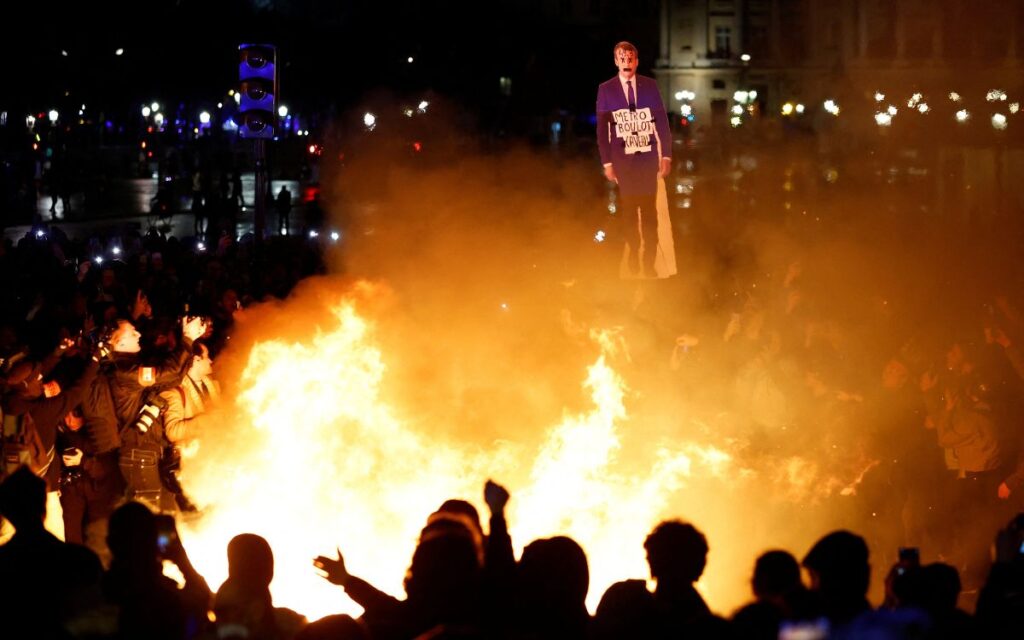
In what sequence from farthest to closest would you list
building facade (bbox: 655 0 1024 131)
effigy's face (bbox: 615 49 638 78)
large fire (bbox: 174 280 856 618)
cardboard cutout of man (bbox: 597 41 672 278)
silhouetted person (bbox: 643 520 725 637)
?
building facade (bbox: 655 0 1024 131)
cardboard cutout of man (bbox: 597 41 672 278)
effigy's face (bbox: 615 49 638 78)
large fire (bbox: 174 280 856 618)
silhouetted person (bbox: 643 520 725 637)

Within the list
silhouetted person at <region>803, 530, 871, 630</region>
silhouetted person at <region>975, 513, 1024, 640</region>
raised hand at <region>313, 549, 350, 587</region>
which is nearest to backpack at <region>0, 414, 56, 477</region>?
raised hand at <region>313, 549, 350, 587</region>

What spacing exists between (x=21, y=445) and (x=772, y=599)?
175 inches

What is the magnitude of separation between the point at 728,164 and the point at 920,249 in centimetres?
551

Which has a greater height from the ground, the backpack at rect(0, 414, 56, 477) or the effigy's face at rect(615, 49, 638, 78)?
the effigy's face at rect(615, 49, 638, 78)

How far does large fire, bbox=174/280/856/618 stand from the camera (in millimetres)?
6785

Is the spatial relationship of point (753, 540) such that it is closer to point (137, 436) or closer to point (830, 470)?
point (830, 470)

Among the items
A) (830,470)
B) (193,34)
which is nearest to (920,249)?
(830,470)

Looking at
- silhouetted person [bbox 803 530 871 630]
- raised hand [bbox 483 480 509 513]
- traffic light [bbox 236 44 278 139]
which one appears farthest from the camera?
traffic light [bbox 236 44 278 139]

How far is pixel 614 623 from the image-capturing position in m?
3.84

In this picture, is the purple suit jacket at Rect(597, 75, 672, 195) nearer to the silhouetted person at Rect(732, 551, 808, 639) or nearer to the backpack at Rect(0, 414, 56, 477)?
the backpack at Rect(0, 414, 56, 477)

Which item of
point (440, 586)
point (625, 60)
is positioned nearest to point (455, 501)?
point (440, 586)

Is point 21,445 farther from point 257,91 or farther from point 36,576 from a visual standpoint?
point 257,91

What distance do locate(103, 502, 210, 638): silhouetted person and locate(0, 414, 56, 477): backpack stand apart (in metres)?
2.47

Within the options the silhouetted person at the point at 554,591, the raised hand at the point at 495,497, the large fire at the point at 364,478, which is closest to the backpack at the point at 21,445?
the large fire at the point at 364,478
